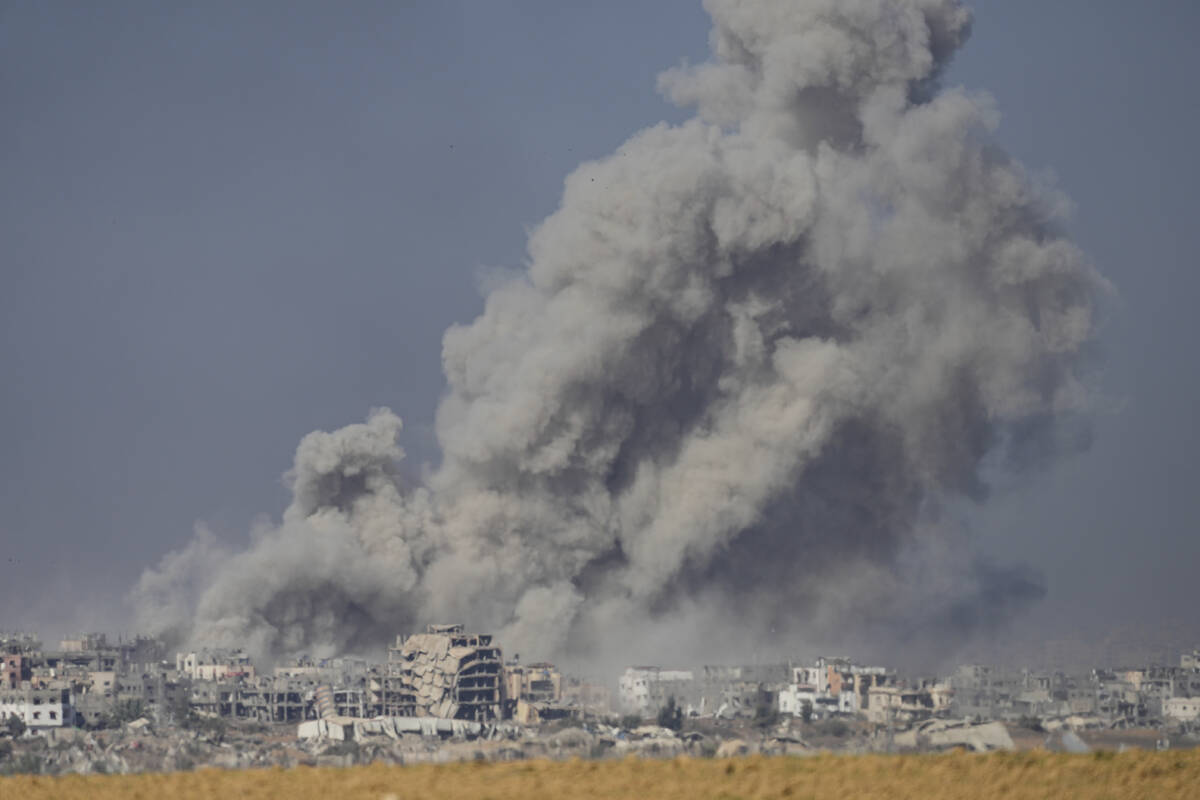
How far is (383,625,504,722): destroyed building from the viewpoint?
63.8 m

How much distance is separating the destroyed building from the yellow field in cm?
3309

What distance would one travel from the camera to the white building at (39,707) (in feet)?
194

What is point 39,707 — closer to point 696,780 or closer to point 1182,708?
point 1182,708

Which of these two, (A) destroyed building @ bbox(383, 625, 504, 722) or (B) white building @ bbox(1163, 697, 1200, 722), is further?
(A) destroyed building @ bbox(383, 625, 504, 722)

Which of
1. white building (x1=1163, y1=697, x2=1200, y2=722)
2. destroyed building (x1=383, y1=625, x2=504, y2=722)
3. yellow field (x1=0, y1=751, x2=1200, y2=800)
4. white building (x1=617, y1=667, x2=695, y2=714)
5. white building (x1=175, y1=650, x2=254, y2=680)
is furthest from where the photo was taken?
white building (x1=175, y1=650, x2=254, y2=680)

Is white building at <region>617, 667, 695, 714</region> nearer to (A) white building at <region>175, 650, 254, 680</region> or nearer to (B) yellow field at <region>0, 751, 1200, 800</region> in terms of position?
(A) white building at <region>175, 650, 254, 680</region>

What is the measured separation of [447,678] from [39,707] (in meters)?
12.0

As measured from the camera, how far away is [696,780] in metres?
28.4

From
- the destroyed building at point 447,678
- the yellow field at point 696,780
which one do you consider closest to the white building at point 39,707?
the destroyed building at point 447,678

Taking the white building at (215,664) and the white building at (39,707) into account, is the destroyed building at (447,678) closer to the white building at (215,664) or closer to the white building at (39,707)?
the white building at (215,664)

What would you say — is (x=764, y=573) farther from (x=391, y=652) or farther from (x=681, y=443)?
(x=391, y=652)

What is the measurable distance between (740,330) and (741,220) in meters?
3.75

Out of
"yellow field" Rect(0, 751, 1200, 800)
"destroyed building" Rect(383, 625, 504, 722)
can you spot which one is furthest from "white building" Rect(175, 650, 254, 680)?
"yellow field" Rect(0, 751, 1200, 800)

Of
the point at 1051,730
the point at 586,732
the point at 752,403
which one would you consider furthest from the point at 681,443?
the point at 1051,730
